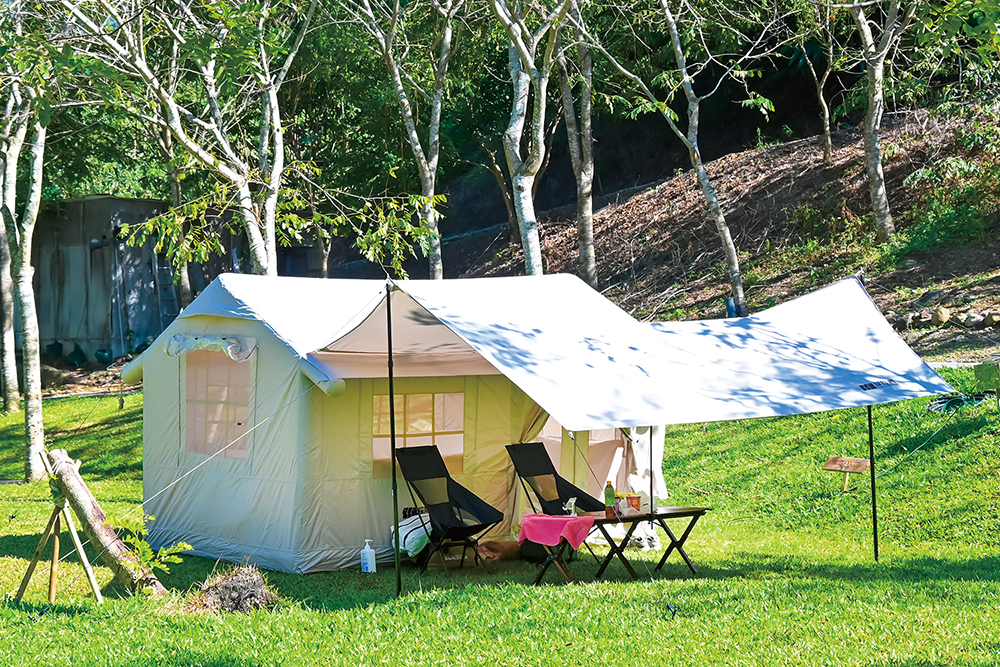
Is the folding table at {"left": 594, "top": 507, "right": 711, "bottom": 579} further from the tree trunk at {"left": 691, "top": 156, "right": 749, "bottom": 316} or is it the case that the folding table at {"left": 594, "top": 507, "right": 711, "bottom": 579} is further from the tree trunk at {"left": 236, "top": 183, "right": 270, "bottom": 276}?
the tree trunk at {"left": 691, "top": 156, "right": 749, "bottom": 316}

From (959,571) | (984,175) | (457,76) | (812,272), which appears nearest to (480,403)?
(959,571)

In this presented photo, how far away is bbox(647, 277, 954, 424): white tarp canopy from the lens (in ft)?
17.3

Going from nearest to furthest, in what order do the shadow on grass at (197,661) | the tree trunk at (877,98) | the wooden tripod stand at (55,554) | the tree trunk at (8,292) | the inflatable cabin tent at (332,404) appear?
1. the shadow on grass at (197,661)
2. the wooden tripod stand at (55,554)
3. the inflatable cabin tent at (332,404)
4. the tree trunk at (8,292)
5. the tree trunk at (877,98)

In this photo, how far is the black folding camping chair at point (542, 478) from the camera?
256 inches

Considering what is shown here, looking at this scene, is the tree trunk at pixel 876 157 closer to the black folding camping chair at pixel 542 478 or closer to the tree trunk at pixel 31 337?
the black folding camping chair at pixel 542 478

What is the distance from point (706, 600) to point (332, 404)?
115 inches

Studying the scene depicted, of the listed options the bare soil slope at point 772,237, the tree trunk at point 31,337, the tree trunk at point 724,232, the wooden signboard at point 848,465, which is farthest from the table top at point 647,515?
the tree trunk at point 724,232

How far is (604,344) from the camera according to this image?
230 inches

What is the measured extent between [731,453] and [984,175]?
7685 millimetres

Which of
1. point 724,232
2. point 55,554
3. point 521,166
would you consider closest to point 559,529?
point 55,554

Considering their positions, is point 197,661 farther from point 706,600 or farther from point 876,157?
point 876,157

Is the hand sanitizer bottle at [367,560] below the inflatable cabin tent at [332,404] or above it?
below

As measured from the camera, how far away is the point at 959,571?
566 cm

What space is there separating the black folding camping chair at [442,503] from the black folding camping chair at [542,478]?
1.14ft
